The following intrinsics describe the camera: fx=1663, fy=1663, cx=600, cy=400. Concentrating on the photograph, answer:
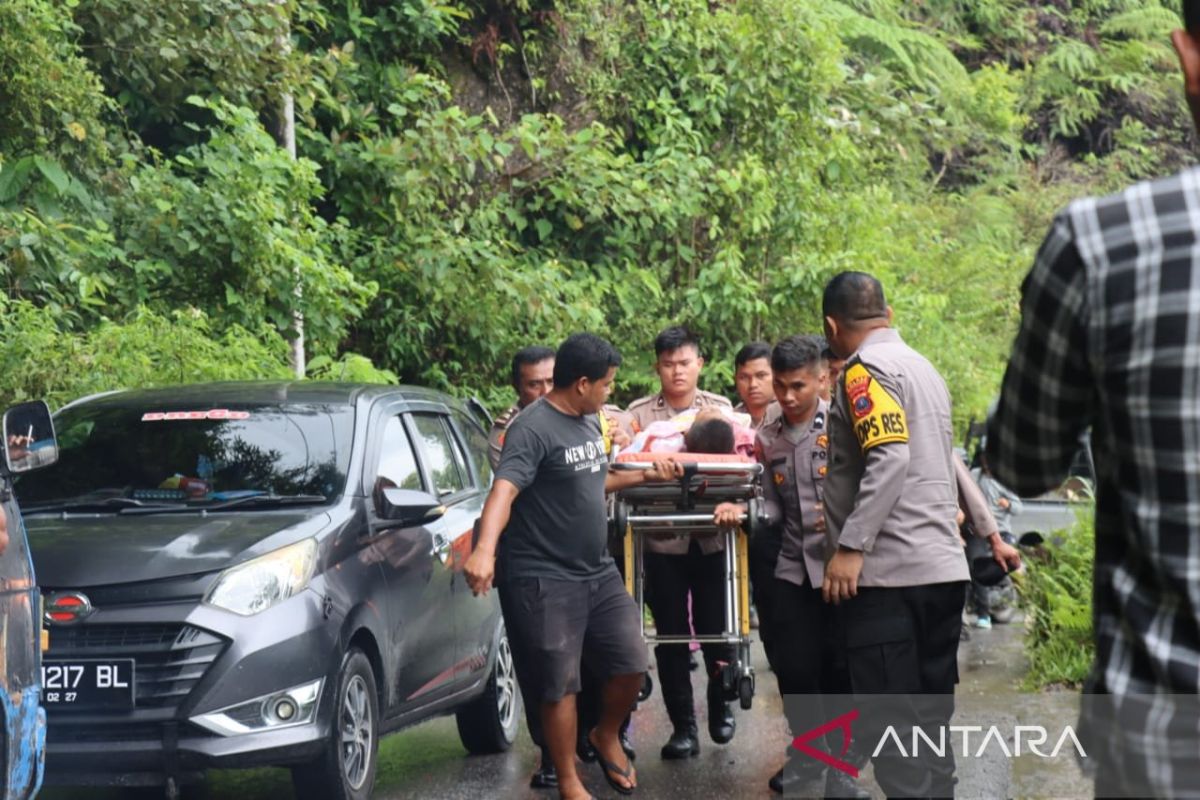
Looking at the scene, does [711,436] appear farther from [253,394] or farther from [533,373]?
[253,394]

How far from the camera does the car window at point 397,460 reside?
24.4 feet

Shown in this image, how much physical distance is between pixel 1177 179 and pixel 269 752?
4564mm

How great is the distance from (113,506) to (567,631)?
76.8 inches

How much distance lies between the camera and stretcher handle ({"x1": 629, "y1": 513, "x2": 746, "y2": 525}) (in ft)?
24.7

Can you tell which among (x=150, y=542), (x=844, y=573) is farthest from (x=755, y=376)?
(x=150, y=542)

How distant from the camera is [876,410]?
5.64 meters

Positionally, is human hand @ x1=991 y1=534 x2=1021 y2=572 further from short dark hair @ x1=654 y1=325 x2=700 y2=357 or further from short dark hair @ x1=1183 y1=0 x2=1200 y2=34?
short dark hair @ x1=1183 y1=0 x2=1200 y2=34

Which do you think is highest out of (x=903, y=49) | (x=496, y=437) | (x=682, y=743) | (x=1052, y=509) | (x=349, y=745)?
(x=903, y=49)

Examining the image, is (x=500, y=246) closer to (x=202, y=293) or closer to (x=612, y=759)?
(x=202, y=293)

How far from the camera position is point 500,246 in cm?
1425

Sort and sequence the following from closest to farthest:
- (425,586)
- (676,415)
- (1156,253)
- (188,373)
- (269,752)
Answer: (1156,253) → (269,752) → (425,586) → (676,415) → (188,373)

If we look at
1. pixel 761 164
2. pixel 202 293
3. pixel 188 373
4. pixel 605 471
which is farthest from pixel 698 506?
pixel 761 164

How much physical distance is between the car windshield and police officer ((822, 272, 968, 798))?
91.3 inches

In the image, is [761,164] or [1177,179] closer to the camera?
[1177,179]
